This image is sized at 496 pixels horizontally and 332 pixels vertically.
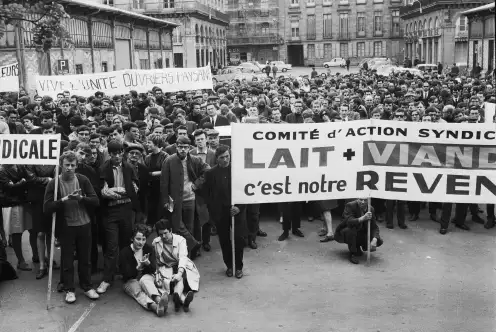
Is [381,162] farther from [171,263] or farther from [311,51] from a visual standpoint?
[311,51]

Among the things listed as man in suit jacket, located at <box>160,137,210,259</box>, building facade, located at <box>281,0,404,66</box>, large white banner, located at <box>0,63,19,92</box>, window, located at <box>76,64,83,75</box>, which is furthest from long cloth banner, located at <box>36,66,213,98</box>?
building facade, located at <box>281,0,404,66</box>

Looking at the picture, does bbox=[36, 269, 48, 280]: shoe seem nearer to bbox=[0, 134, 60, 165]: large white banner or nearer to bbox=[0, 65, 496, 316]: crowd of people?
bbox=[0, 65, 496, 316]: crowd of people

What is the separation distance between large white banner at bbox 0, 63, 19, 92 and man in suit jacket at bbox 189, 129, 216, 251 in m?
9.44

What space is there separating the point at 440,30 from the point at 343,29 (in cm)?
2447

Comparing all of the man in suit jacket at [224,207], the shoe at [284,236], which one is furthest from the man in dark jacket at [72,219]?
the shoe at [284,236]

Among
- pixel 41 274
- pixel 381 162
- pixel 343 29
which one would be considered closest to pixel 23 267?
pixel 41 274

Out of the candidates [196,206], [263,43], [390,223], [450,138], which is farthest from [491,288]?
[263,43]

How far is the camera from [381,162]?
859 cm

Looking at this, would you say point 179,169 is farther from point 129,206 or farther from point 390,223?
point 390,223

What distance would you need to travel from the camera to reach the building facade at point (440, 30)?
54.7 metres

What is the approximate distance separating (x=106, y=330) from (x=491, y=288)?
4530 millimetres

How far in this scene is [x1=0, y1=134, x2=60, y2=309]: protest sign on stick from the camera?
749cm

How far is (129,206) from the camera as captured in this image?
798 cm

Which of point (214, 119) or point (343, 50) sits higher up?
point (343, 50)
